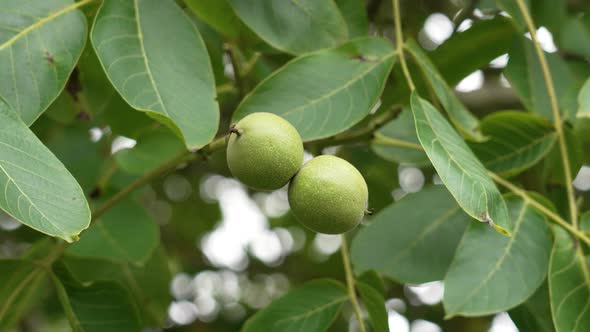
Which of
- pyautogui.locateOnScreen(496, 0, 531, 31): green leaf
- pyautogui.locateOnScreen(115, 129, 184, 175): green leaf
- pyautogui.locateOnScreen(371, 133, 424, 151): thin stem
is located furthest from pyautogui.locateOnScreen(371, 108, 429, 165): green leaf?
pyautogui.locateOnScreen(115, 129, 184, 175): green leaf

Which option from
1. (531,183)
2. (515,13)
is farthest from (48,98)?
(531,183)

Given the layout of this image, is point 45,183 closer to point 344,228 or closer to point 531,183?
point 344,228

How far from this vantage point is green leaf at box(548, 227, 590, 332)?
1.38 metres

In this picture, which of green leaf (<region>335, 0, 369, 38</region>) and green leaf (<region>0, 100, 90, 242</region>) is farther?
green leaf (<region>335, 0, 369, 38</region>)

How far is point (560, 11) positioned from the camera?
2.28 m

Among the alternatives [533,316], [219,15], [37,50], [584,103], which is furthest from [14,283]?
[584,103]

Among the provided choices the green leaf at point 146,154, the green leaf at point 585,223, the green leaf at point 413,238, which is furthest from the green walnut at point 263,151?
the green leaf at point 146,154

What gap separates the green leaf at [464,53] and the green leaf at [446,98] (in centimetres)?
20

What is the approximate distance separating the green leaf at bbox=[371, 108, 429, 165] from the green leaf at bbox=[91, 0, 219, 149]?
60 centimetres

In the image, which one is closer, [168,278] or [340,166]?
[340,166]

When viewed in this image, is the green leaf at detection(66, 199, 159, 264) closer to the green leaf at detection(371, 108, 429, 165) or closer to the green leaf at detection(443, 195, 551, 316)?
the green leaf at detection(371, 108, 429, 165)

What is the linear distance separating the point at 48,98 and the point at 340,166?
0.53 meters

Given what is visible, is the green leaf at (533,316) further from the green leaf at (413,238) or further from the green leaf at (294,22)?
the green leaf at (294,22)

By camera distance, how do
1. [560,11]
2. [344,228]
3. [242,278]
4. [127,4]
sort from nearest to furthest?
[344,228]
[127,4]
[560,11]
[242,278]
